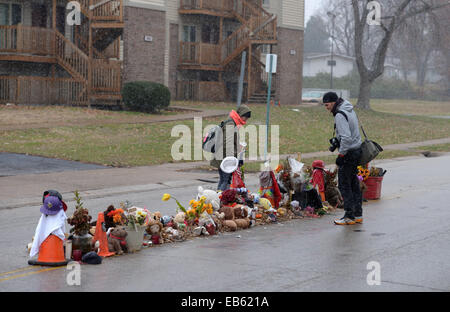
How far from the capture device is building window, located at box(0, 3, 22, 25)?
33.1m

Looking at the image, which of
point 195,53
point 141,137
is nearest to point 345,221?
point 141,137

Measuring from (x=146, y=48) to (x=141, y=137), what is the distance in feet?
44.3

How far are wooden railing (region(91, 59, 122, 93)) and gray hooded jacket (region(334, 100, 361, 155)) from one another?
2288cm

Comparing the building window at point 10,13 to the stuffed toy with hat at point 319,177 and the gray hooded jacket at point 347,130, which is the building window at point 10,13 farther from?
the gray hooded jacket at point 347,130

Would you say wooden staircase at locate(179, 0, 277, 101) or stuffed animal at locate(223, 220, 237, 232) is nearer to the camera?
stuffed animal at locate(223, 220, 237, 232)

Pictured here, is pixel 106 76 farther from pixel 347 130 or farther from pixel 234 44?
pixel 347 130

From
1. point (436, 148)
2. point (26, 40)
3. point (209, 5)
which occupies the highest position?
point (209, 5)

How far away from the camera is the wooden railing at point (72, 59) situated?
105 ft

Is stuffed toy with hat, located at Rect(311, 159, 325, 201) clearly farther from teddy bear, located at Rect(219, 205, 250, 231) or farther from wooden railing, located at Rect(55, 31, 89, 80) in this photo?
wooden railing, located at Rect(55, 31, 89, 80)

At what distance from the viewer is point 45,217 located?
26.1ft

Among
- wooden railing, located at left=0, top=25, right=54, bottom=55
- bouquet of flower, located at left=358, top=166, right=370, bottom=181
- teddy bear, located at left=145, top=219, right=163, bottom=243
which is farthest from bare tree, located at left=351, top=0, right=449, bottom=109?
teddy bear, located at left=145, top=219, right=163, bottom=243

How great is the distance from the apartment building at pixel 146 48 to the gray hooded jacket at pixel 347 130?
2270 centimetres

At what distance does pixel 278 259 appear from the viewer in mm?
8297

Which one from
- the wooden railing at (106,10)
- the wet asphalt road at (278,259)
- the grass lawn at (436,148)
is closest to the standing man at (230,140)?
the wet asphalt road at (278,259)
